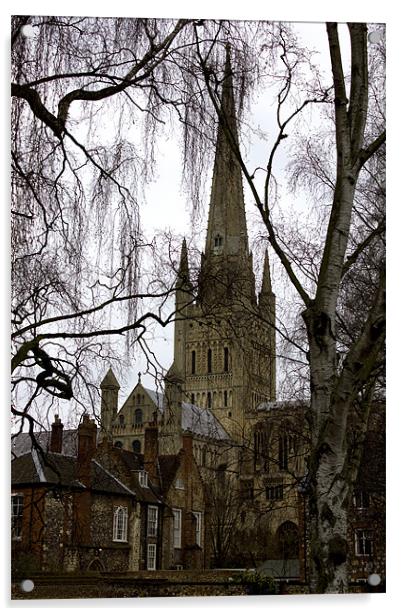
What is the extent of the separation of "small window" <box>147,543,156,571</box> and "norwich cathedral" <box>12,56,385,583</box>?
0.08ft

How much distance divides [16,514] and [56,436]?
636 millimetres

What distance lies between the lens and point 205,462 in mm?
8359

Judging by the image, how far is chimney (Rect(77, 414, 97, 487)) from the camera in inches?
227

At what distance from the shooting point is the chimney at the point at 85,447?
227 inches

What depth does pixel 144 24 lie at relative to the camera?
5359 millimetres

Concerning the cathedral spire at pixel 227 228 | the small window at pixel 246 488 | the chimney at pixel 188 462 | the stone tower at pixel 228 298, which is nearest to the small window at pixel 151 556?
the chimney at pixel 188 462

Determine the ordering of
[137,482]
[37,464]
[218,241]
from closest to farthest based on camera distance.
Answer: [37,464] < [218,241] < [137,482]

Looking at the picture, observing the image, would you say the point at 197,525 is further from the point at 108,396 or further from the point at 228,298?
the point at 228,298

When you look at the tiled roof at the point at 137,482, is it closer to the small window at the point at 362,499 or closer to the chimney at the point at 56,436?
the chimney at the point at 56,436

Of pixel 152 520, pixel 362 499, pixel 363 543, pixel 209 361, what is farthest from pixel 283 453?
pixel 152 520

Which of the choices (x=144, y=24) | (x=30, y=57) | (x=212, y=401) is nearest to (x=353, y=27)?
(x=144, y=24)

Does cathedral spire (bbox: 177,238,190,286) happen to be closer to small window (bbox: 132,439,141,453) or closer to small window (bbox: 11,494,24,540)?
small window (bbox: 11,494,24,540)

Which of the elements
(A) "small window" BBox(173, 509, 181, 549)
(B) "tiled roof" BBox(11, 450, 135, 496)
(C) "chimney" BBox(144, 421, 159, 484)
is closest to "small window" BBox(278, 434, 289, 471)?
(A) "small window" BBox(173, 509, 181, 549)

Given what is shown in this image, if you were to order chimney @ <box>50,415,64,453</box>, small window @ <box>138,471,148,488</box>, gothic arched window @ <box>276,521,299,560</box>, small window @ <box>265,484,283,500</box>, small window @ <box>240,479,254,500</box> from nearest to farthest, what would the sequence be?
1. chimney @ <box>50,415,64,453</box>
2. gothic arched window @ <box>276,521,299,560</box>
3. small window @ <box>265,484,283,500</box>
4. small window @ <box>240,479,254,500</box>
5. small window @ <box>138,471,148,488</box>
